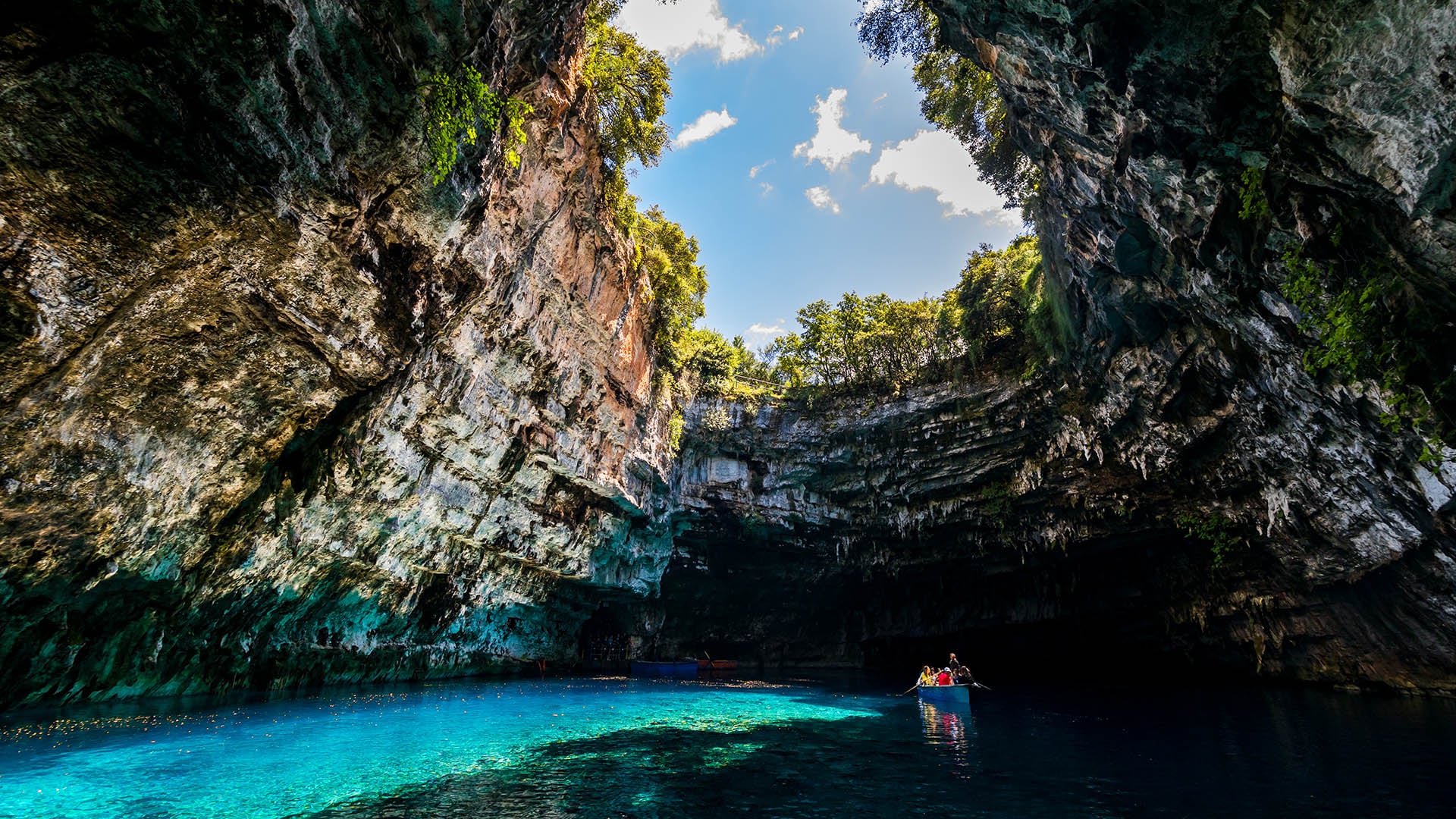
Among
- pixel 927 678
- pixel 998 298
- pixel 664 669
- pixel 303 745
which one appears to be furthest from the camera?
pixel 664 669

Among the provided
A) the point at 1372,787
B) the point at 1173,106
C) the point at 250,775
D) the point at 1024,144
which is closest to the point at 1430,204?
the point at 1173,106

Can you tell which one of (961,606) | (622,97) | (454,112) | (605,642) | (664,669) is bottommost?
(664,669)

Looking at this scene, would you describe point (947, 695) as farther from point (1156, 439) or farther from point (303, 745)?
point (303, 745)

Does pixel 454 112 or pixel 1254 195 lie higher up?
pixel 454 112

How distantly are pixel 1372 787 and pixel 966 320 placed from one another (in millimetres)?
18135

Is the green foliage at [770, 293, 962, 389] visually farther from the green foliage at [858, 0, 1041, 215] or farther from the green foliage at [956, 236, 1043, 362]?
the green foliage at [858, 0, 1041, 215]

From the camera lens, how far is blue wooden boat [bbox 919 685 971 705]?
17.0 m

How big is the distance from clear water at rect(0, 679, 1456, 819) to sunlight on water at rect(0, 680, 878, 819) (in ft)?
0.18

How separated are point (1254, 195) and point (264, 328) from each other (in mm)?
17965

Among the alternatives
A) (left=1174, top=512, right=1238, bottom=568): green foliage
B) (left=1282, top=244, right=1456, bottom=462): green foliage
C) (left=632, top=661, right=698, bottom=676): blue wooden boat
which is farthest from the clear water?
(left=632, top=661, right=698, bottom=676): blue wooden boat

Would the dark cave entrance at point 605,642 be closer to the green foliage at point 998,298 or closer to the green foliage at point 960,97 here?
the green foliage at point 998,298

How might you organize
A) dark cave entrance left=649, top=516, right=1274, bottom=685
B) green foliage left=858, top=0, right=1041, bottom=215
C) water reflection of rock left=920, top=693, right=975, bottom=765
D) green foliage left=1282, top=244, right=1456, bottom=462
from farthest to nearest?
dark cave entrance left=649, top=516, right=1274, bottom=685
green foliage left=858, top=0, right=1041, bottom=215
water reflection of rock left=920, top=693, right=975, bottom=765
green foliage left=1282, top=244, right=1456, bottom=462

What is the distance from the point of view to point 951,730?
1330 cm

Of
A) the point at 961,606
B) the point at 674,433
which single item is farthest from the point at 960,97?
the point at 961,606
